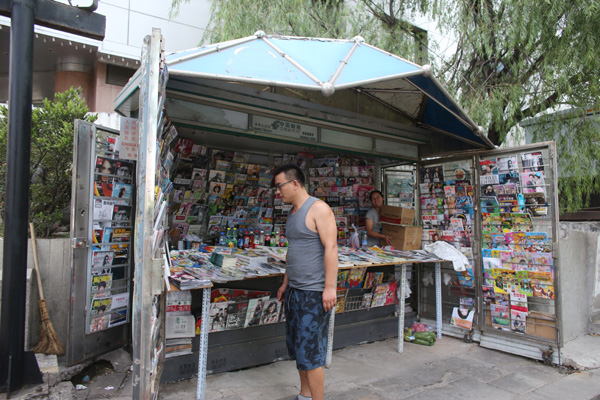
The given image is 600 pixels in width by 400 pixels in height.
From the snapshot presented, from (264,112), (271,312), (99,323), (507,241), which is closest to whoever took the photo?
(99,323)

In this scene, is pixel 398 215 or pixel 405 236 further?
pixel 398 215

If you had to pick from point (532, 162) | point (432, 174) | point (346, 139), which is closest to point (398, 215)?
point (432, 174)

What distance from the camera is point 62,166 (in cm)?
392

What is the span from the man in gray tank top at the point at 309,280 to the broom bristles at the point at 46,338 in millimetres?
2040

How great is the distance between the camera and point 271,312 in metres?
3.68

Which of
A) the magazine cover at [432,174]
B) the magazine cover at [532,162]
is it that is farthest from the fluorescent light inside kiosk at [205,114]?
the magazine cover at [532,162]

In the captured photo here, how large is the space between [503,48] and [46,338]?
21.6 ft

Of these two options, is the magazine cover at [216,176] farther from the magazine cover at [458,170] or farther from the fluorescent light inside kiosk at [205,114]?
the magazine cover at [458,170]

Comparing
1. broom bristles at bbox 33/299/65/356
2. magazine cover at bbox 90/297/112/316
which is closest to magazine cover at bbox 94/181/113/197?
magazine cover at bbox 90/297/112/316

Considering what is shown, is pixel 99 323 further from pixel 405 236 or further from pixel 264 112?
pixel 405 236

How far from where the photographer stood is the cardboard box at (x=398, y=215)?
4973 millimetres

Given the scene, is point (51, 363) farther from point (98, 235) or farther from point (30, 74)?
point (30, 74)

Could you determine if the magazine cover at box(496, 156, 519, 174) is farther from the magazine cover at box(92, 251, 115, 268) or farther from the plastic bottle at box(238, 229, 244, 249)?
the magazine cover at box(92, 251, 115, 268)

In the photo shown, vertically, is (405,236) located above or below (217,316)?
above
